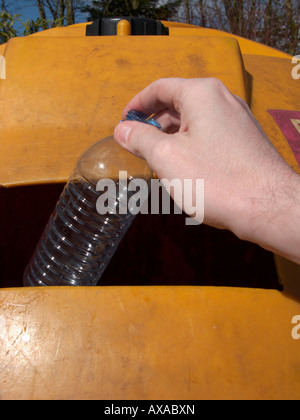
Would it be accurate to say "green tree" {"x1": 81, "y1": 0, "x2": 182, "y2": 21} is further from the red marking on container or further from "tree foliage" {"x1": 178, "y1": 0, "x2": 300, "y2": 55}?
the red marking on container

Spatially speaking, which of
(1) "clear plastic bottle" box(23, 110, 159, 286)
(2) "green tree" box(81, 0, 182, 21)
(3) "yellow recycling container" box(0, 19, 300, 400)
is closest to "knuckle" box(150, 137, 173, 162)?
(3) "yellow recycling container" box(0, 19, 300, 400)

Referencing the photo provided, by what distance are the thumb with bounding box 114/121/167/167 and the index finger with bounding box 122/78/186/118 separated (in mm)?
82

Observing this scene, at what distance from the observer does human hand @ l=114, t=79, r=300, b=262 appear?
69cm

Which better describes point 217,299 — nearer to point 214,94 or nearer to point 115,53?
point 214,94

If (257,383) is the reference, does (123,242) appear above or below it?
below

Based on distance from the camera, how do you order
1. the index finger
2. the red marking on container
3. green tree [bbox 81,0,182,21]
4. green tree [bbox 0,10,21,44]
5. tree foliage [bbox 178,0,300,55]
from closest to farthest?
the index finger < the red marking on container < green tree [bbox 0,10,21,44] < tree foliage [bbox 178,0,300,55] < green tree [bbox 81,0,182,21]

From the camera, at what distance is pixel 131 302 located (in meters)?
0.80

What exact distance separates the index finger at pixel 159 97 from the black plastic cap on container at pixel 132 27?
2.65 feet

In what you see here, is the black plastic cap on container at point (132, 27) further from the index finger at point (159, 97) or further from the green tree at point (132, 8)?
the green tree at point (132, 8)

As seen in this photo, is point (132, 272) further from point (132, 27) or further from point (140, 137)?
point (132, 27)

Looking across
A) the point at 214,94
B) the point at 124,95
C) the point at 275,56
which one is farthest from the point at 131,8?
the point at 214,94

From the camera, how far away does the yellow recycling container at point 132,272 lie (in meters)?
0.73

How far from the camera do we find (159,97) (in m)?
0.90

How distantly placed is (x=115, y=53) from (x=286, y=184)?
2.97 ft
